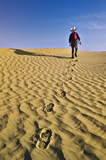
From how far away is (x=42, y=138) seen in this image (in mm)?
1821

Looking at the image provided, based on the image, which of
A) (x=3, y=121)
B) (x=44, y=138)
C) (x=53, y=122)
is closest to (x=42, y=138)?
(x=44, y=138)

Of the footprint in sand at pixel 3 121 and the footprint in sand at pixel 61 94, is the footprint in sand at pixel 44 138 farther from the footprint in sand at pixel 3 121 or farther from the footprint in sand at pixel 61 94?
the footprint in sand at pixel 61 94

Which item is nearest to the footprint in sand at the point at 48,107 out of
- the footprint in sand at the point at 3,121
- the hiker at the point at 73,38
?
the footprint in sand at the point at 3,121

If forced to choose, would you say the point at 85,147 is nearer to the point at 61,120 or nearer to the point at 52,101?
the point at 61,120

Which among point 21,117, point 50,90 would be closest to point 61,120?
point 21,117

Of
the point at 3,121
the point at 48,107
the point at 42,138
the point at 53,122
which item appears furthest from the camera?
the point at 48,107

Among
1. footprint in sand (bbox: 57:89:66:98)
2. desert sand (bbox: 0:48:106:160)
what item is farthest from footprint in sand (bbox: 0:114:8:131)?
footprint in sand (bbox: 57:89:66:98)

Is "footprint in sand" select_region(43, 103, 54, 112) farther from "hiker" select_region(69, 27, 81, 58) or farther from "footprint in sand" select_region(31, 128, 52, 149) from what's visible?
"hiker" select_region(69, 27, 81, 58)

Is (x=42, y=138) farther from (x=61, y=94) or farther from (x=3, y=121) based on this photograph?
(x=61, y=94)

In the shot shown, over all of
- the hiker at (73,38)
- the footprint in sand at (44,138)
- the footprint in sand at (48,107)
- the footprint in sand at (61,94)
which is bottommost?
the footprint in sand at (44,138)

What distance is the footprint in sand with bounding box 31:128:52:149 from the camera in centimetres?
171

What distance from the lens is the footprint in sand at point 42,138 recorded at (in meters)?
1.71

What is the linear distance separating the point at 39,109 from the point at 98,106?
3.92ft

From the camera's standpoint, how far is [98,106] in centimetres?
257
